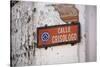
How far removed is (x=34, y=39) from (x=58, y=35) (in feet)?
0.46

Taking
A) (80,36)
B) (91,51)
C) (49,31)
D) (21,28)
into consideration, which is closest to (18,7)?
(21,28)

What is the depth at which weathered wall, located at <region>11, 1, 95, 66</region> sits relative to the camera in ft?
3.33

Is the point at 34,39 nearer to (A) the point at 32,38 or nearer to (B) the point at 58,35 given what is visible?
(A) the point at 32,38

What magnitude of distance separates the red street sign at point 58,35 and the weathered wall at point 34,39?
0.07ft

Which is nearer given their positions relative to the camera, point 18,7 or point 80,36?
point 18,7

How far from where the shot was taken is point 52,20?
3.57ft

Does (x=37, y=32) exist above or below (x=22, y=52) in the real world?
above

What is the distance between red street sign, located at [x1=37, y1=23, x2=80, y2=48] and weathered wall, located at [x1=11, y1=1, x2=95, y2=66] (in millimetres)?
23

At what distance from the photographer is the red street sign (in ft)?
3.51

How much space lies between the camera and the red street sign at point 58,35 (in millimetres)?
1070

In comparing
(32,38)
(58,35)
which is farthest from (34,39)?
(58,35)
